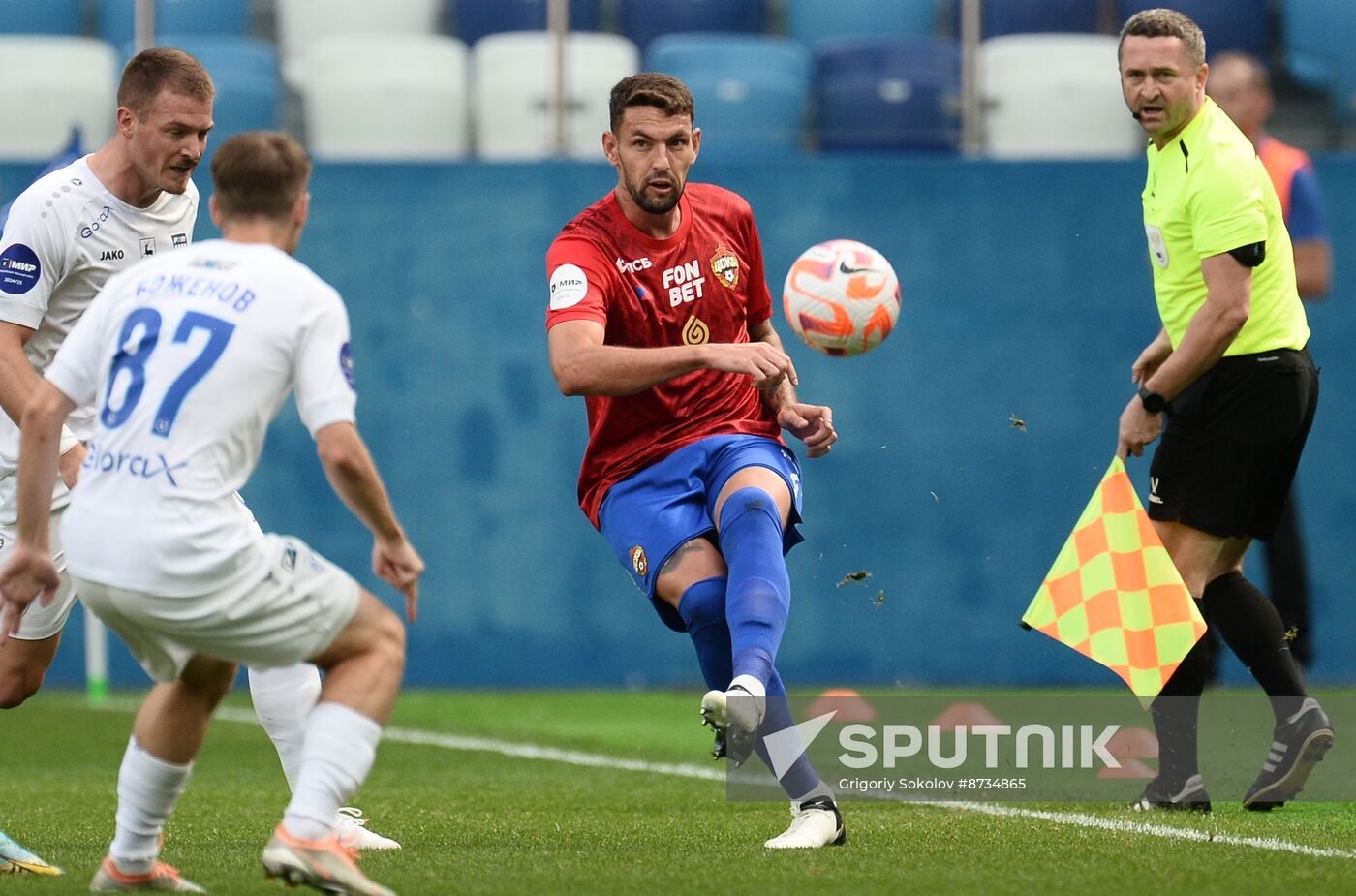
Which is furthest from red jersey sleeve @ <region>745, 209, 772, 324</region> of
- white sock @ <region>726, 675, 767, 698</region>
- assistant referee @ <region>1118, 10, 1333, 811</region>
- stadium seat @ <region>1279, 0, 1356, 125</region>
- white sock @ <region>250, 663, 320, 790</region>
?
stadium seat @ <region>1279, 0, 1356, 125</region>

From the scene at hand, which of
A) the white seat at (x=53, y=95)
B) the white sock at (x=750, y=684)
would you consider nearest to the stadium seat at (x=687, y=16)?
the white seat at (x=53, y=95)

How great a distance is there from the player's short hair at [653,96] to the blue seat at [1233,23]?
6529 mm

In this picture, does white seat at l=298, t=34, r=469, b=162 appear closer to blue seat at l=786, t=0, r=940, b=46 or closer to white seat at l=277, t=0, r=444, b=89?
white seat at l=277, t=0, r=444, b=89

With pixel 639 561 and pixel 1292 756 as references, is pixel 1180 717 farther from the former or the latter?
pixel 639 561

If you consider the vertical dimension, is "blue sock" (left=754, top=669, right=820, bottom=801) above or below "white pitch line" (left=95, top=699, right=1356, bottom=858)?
above

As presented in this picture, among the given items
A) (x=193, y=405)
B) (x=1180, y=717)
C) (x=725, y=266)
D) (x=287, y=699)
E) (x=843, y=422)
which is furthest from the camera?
(x=843, y=422)

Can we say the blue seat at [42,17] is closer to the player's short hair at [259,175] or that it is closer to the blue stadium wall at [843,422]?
the blue stadium wall at [843,422]

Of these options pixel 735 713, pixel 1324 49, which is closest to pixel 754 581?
pixel 735 713

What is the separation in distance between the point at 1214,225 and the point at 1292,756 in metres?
1.71

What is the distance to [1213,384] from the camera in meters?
6.14

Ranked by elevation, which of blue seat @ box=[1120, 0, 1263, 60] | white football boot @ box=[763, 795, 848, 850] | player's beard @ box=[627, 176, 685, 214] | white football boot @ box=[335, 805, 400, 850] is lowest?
white football boot @ box=[335, 805, 400, 850]

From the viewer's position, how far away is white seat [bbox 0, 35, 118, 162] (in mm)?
11359

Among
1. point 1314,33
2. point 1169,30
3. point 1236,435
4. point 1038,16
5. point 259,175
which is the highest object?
point 1038,16

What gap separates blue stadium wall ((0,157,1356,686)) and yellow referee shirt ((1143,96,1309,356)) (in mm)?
4904
